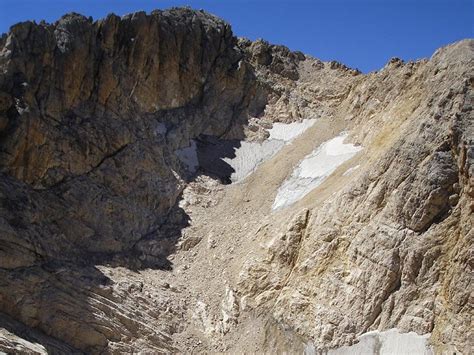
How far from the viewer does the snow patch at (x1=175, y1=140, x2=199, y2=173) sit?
3148 centimetres

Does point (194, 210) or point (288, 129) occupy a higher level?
point (288, 129)

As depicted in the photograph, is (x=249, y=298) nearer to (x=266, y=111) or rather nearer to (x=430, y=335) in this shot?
(x=430, y=335)

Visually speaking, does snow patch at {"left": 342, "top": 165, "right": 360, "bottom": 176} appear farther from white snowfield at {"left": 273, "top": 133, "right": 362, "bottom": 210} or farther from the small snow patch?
the small snow patch

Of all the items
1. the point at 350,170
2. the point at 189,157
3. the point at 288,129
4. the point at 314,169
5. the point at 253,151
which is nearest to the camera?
the point at 350,170

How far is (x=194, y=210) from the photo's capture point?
2891 cm

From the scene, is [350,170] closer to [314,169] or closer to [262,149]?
[314,169]

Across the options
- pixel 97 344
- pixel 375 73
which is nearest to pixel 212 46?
pixel 375 73

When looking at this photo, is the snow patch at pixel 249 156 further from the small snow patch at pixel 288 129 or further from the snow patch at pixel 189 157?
the snow patch at pixel 189 157

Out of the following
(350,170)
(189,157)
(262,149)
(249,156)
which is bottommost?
(350,170)

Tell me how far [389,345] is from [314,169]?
11930 mm

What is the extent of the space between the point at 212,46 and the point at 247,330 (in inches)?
765

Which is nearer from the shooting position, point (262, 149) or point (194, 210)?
point (194, 210)

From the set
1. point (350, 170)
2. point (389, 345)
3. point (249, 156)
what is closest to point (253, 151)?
point (249, 156)

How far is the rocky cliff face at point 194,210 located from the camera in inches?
774
